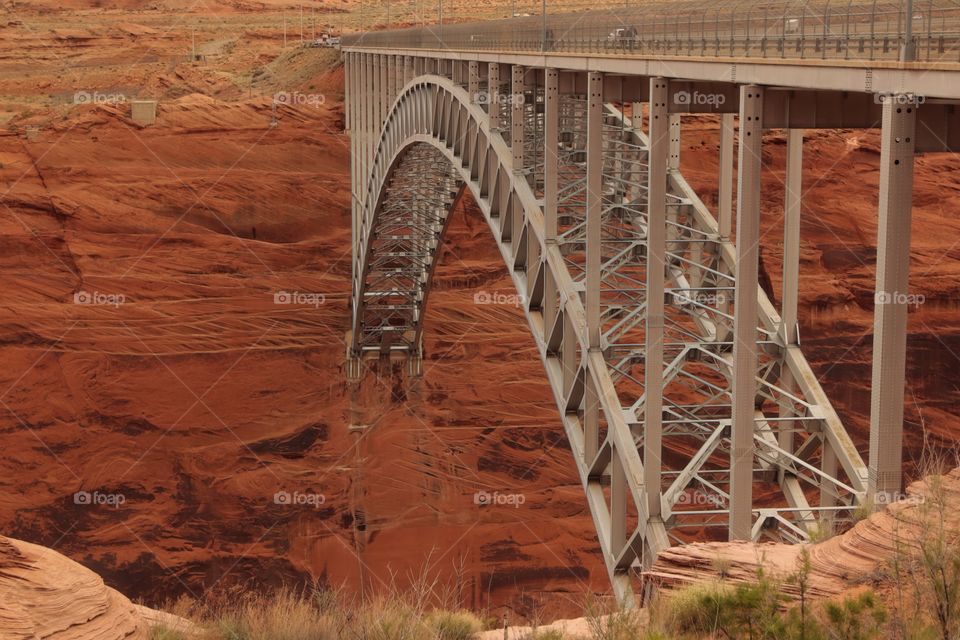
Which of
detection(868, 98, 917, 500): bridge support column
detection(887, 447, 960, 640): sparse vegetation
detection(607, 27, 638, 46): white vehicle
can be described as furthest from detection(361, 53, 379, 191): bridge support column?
detection(887, 447, 960, 640): sparse vegetation

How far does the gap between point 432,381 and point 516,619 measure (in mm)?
9639

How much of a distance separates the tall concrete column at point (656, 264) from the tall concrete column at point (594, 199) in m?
2.10

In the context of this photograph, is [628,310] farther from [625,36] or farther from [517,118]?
[625,36]

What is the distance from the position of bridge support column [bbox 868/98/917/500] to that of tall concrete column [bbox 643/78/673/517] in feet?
14.5

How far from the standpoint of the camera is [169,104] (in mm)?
44969

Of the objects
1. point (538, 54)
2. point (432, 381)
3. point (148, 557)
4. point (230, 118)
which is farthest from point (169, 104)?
point (538, 54)

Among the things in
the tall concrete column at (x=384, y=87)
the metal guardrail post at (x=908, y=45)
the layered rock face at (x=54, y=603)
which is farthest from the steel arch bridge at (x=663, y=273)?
the layered rock face at (x=54, y=603)

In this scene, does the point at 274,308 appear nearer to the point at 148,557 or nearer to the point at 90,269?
the point at 90,269

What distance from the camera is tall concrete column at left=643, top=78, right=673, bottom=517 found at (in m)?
12.8

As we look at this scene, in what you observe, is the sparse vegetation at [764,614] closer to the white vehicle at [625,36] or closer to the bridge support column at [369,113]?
the white vehicle at [625,36]

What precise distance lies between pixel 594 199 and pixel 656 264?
7.65 ft

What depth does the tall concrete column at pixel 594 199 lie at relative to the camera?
49.5 feet

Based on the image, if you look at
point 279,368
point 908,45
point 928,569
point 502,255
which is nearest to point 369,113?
point 279,368

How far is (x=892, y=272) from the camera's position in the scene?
8.39 meters
